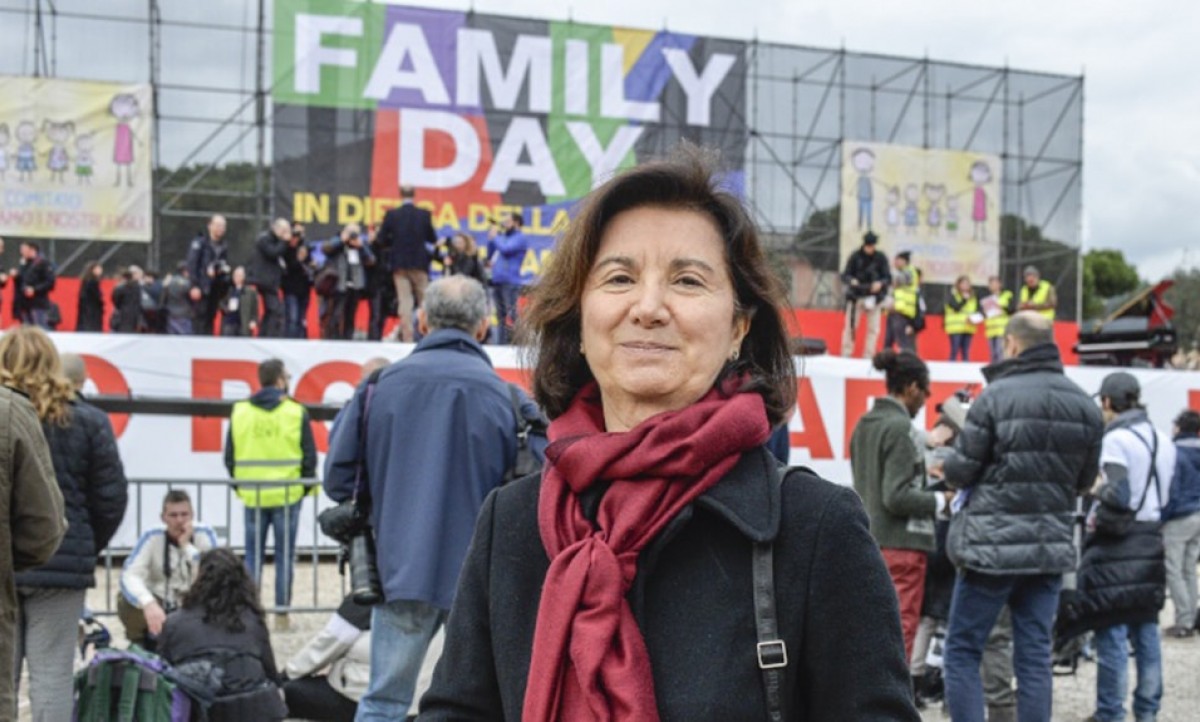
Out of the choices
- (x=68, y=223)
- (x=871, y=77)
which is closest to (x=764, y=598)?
(x=68, y=223)

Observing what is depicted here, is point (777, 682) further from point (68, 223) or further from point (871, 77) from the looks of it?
point (871, 77)

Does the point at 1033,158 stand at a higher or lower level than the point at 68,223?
higher

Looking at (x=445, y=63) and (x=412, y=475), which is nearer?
(x=412, y=475)

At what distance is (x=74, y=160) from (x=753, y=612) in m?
21.2

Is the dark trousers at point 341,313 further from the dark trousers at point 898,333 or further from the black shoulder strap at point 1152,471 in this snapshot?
the black shoulder strap at point 1152,471

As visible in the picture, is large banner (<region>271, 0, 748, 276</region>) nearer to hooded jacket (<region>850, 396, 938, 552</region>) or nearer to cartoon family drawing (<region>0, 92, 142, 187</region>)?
cartoon family drawing (<region>0, 92, 142, 187</region>)

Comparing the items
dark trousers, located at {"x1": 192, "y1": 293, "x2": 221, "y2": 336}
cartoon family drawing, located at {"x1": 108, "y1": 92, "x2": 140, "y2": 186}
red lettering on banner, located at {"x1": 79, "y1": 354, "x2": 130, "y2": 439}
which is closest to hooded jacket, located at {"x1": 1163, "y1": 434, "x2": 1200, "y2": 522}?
red lettering on banner, located at {"x1": 79, "y1": 354, "x2": 130, "y2": 439}

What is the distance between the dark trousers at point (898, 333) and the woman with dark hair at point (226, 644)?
13.6m

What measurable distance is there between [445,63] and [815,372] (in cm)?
1317

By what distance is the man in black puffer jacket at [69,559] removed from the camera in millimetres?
4480

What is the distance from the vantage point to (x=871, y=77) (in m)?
27.2

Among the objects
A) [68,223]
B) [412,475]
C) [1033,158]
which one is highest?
[1033,158]

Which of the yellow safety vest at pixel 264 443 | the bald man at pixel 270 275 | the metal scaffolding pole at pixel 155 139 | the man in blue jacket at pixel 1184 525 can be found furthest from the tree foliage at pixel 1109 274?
the yellow safety vest at pixel 264 443

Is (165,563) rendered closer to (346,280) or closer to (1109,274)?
(346,280)
